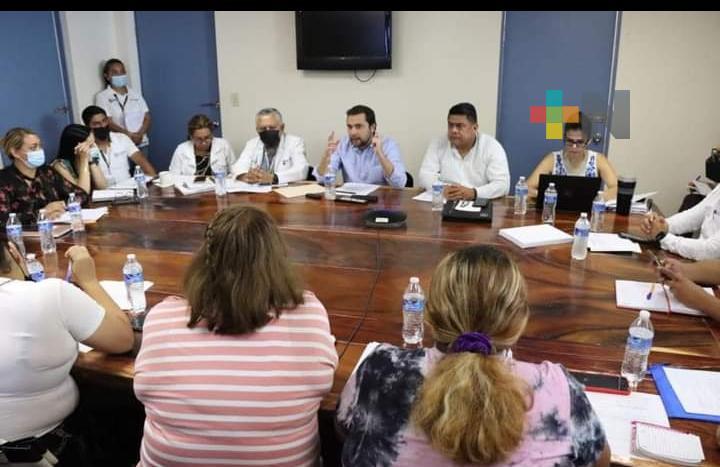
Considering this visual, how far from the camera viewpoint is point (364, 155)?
390cm

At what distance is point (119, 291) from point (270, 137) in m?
2.27

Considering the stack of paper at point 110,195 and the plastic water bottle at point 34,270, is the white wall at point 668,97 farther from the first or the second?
the plastic water bottle at point 34,270

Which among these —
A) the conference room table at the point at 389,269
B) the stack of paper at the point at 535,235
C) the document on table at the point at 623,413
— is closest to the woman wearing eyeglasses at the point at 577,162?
the conference room table at the point at 389,269

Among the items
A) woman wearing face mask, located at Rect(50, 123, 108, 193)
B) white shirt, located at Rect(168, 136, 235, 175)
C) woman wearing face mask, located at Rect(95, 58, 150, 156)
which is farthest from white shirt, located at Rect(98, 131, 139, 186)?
woman wearing face mask, located at Rect(95, 58, 150, 156)

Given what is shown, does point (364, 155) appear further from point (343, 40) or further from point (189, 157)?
point (343, 40)

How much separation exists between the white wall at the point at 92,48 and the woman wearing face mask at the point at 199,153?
1.39 m

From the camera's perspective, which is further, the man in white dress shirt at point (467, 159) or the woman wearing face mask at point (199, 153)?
the woman wearing face mask at point (199, 153)

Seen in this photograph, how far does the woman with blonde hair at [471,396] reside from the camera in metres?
0.97

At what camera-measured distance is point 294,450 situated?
1.23 m

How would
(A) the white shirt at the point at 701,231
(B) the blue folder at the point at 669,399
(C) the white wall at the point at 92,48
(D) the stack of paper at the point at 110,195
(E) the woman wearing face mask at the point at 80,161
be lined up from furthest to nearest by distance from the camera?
1. (C) the white wall at the point at 92,48
2. (E) the woman wearing face mask at the point at 80,161
3. (D) the stack of paper at the point at 110,195
4. (A) the white shirt at the point at 701,231
5. (B) the blue folder at the point at 669,399

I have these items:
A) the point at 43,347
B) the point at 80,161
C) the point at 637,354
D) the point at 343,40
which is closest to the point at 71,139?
the point at 80,161
